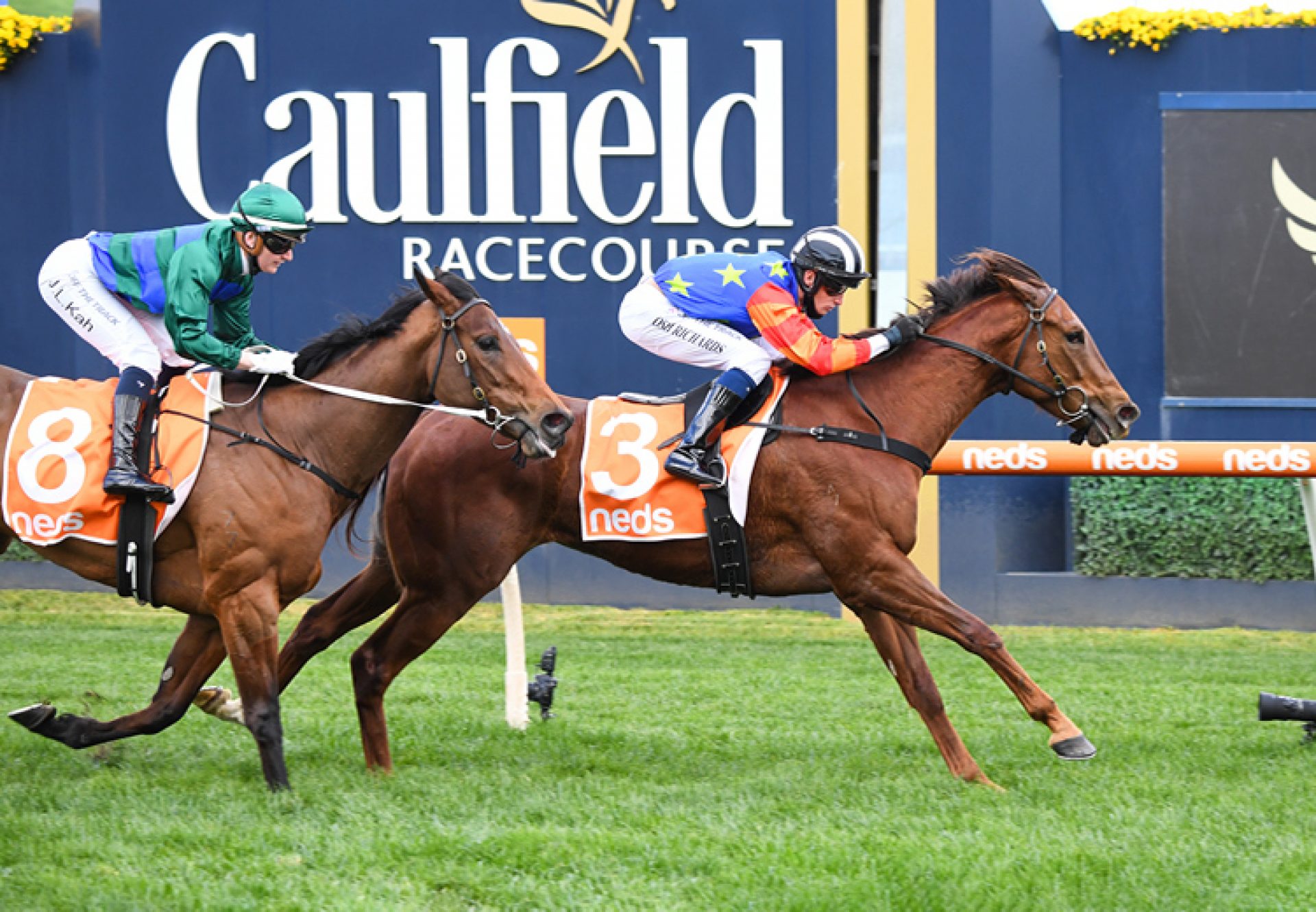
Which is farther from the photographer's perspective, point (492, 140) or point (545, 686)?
point (492, 140)

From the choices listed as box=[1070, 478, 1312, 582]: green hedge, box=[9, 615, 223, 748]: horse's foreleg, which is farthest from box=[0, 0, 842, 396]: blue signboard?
box=[9, 615, 223, 748]: horse's foreleg

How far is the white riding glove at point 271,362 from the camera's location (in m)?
5.30

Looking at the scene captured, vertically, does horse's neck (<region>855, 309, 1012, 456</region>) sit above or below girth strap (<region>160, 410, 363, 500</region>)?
above

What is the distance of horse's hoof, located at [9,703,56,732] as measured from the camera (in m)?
5.42

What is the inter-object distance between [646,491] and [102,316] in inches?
77.6

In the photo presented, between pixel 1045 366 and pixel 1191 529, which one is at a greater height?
pixel 1045 366

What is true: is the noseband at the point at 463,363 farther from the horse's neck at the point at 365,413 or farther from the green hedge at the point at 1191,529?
the green hedge at the point at 1191,529

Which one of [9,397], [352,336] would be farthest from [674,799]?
[9,397]

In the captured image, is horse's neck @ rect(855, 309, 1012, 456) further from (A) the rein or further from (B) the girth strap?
(B) the girth strap

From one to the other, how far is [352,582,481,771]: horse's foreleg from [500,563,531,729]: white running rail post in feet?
2.26

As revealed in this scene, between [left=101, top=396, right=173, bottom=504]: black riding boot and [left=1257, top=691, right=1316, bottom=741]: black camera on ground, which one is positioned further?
[left=1257, top=691, right=1316, bottom=741]: black camera on ground

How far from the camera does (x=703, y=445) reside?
5.72 m

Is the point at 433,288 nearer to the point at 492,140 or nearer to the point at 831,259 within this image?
the point at 831,259

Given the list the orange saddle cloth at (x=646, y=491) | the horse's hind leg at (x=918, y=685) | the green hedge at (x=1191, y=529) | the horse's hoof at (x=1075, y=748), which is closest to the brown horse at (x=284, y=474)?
the orange saddle cloth at (x=646, y=491)
